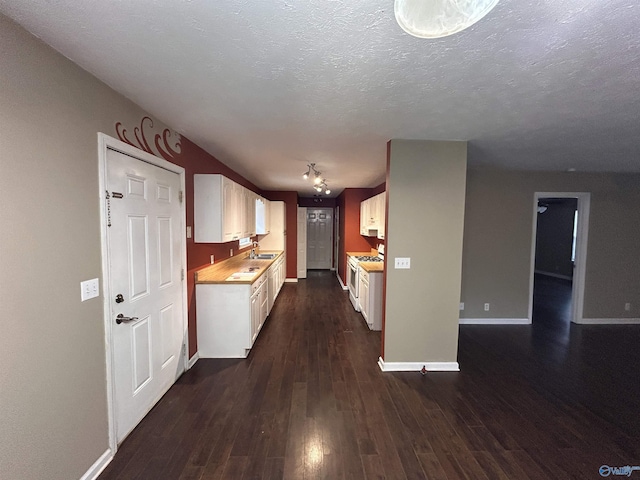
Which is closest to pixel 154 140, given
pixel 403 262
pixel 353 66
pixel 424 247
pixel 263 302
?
pixel 353 66

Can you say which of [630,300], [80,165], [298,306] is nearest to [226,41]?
[80,165]

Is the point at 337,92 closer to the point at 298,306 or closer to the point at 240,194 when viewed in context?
the point at 240,194

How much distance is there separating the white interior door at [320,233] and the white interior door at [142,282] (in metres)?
6.27

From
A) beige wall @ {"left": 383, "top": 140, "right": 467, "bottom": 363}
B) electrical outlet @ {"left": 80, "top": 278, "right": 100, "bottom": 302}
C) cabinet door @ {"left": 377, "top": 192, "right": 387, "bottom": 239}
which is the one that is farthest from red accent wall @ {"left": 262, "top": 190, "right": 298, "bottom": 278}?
electrical outlet @ {"left": 80, "top": 278, "right": 100, "bottom": 302}

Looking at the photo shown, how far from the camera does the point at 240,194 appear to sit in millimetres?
3771

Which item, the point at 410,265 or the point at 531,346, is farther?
the point at 531,346

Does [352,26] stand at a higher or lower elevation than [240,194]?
higher

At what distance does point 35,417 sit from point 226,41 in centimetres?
204

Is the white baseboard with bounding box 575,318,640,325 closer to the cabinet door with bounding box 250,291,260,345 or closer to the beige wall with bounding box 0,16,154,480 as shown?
the cabinet door with bounding box 250,291,260,345

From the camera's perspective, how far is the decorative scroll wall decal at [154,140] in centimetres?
188

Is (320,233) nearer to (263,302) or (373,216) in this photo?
(373,216)

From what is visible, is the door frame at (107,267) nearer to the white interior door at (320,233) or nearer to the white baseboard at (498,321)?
the white baseboard at (498,321)

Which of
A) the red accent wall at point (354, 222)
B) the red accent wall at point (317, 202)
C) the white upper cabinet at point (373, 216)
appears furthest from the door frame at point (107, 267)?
the red accent wall at point (317, 202)

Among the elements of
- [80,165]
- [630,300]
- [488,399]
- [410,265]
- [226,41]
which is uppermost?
[226,41]
